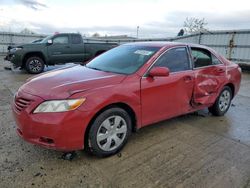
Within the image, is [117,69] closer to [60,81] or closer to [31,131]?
[60,81]

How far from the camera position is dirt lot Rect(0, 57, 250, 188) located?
9.30 ft

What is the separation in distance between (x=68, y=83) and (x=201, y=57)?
2772 mm

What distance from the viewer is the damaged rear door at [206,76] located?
4473 millimetres

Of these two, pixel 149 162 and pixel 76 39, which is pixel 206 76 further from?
pixel 76 39

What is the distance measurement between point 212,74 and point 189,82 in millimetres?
798

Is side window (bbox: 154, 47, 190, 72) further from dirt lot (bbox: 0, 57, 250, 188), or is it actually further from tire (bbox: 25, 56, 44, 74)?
Answer: tire (bbox: 25, 56, 44, 74)

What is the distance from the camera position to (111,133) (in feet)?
10.8

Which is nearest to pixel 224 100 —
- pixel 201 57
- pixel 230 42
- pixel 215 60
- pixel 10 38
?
pixel 215 60

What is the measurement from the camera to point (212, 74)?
4773 millimetres

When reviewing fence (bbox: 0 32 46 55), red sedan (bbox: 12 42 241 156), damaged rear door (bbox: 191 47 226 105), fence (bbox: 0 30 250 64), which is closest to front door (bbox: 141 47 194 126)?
red sedan (bbox: 12 42 241 156)

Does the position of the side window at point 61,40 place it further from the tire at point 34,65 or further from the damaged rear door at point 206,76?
the damaged rear door at point 206,76

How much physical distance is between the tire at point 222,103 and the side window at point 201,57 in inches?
28.8

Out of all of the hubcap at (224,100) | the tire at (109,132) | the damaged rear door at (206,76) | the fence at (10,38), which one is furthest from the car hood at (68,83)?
the fence at (10,38)

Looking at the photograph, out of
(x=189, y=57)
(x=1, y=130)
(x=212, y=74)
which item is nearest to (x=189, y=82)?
(x=189, y=57)
